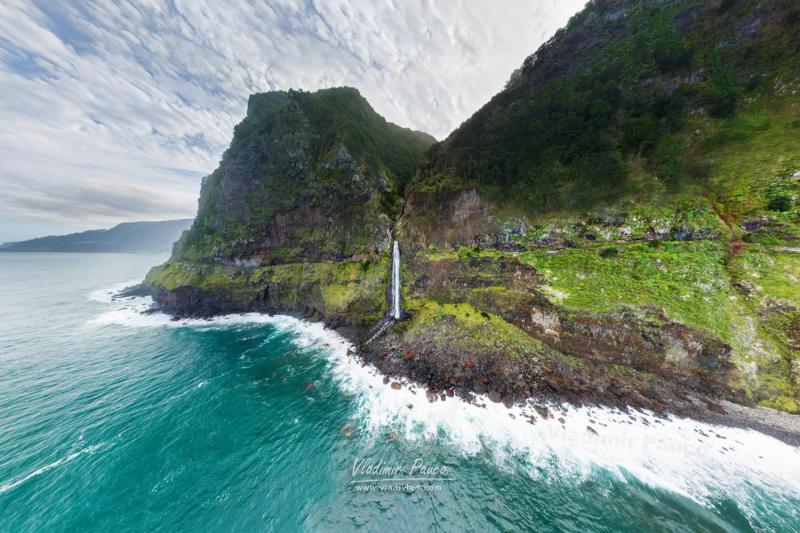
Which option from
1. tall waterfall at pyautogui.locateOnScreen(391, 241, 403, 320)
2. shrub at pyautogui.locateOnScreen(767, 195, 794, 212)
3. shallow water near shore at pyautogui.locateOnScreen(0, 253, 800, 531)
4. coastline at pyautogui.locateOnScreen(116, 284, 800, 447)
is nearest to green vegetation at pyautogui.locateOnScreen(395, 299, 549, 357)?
coastline at pyautogui.locateOnScreen(116, 284, 800, 447)

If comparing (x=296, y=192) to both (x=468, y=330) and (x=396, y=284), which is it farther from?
(x=468, y=330)

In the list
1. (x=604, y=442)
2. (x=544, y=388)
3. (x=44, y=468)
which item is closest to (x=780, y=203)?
(x=544, y=388)

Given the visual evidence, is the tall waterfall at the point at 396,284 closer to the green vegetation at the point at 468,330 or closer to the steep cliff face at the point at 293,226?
the steep cliff face at the point at 293,226

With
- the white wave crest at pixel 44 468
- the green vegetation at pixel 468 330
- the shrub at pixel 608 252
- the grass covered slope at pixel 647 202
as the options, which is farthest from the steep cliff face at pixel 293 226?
the shrub at pixel 608 252

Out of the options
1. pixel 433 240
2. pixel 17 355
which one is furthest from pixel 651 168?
pixel 17 355

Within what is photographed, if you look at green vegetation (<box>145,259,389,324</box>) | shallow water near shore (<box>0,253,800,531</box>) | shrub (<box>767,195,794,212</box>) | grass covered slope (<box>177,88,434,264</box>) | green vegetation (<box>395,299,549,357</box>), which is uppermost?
grass covered slope (<box>177,88,434,264</box>)

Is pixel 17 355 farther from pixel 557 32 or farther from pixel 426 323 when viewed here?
pixel 557 32

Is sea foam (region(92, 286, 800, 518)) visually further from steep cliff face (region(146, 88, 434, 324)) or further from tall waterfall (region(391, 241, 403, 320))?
steep cliff face (region(146, 88, 434, 324))
